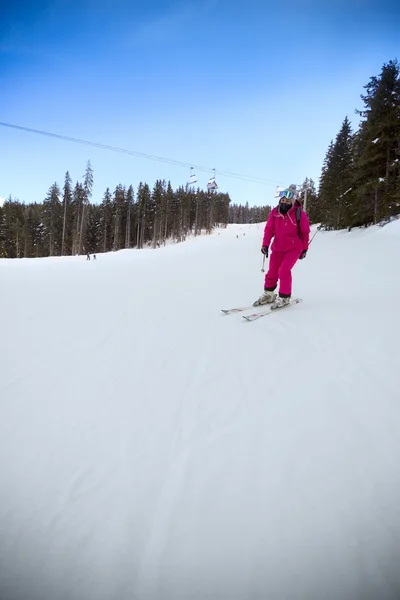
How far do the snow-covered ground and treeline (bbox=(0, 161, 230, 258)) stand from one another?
47203 millimetres

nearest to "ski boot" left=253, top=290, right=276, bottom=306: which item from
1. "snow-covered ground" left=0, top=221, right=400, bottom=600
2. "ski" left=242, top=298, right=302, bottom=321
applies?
"ski" left=242, top=298, right=302, bottom=321

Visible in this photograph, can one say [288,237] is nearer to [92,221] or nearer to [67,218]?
[67,218]

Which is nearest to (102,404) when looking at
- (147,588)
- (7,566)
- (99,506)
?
(99,506)

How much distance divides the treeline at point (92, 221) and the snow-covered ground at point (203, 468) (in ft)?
155

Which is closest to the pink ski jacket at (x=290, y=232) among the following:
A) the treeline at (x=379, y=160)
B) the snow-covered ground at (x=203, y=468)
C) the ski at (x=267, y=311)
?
the ski at (x=267, y=311)

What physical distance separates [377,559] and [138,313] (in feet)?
13.7

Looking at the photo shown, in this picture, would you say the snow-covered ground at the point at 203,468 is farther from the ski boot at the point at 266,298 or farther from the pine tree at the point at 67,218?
the pine tree at the point at 67,218

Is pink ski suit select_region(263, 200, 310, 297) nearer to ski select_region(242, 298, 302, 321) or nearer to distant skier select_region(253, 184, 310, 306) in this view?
distant skier select_region(253, 184, 310, 306)

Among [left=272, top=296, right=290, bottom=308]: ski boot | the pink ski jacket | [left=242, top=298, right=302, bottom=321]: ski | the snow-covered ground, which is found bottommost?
the snow-covered ground

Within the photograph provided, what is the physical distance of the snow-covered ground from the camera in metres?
1.24

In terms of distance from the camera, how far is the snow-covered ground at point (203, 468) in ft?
4.08

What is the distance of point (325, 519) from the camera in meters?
1.37

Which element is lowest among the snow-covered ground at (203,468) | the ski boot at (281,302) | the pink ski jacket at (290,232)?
the snow-covered ground at (203,468)

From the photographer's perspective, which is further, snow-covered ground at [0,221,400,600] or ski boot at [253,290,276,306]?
ski boot at [253,290,276,306]
